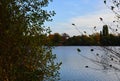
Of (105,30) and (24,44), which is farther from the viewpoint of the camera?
(24,44)

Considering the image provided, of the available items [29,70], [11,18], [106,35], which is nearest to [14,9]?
[11,18]

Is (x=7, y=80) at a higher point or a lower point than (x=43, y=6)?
lower

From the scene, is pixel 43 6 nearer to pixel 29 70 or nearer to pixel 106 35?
pixel 29 70

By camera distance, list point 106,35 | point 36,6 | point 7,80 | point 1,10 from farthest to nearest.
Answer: point 36,6, point 1,10, point 7,80, point 106,35

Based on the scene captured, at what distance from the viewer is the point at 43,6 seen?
955 cm

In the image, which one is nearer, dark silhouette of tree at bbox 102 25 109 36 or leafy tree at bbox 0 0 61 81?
dark silhouette of tree at bbox 102 25 109 36

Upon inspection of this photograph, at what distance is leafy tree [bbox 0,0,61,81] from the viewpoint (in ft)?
27.6

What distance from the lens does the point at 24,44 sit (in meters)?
8.85

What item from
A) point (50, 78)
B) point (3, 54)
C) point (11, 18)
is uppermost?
point (11, 18)

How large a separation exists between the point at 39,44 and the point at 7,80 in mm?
1754

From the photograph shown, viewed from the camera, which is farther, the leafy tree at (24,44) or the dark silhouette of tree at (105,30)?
the leafy tree at (24,44)

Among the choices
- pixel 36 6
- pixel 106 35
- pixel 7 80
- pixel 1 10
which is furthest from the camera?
pixel 36 6

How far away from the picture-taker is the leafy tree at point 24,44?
27.6 feet

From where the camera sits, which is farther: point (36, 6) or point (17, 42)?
point (36, 6)
